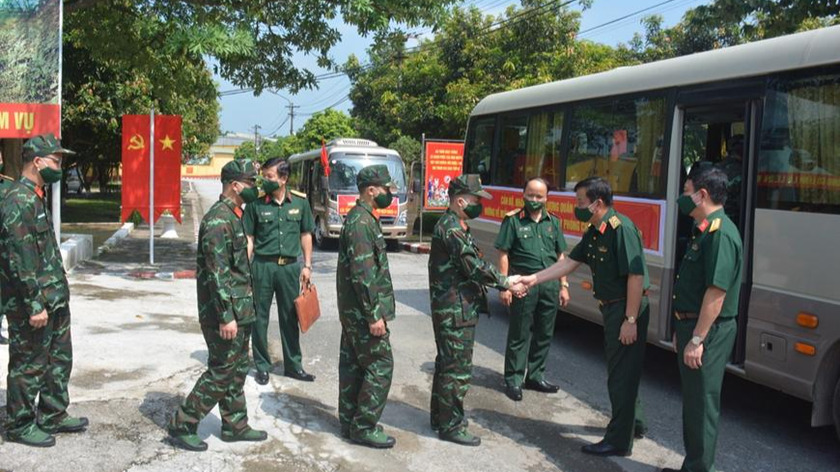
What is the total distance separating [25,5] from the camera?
9539 mm

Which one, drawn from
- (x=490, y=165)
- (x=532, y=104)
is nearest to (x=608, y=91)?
(x=532, y=104)

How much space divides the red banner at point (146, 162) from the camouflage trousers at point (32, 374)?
8314mm

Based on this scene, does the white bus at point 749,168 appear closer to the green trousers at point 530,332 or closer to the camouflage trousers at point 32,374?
the green trousers at point 530,332

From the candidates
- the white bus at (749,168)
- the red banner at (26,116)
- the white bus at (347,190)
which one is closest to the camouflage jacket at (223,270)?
the white bus at (749,168)

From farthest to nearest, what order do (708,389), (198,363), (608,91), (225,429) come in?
(608,91) < (198,363) < (225,429) < (708,389)

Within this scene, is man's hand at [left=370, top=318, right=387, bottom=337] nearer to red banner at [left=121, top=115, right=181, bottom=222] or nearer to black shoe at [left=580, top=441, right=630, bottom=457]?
black shoe at [left=580, top=441, right=630, bottom=457]

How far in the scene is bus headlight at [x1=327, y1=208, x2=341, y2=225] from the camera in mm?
16758

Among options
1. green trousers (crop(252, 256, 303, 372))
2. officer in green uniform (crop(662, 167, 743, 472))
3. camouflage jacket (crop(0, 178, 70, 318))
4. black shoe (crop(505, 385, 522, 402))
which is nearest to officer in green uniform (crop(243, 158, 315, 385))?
green trousers (crop(252, 256, 303, 372))

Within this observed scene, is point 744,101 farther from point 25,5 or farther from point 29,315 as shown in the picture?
point 25,5

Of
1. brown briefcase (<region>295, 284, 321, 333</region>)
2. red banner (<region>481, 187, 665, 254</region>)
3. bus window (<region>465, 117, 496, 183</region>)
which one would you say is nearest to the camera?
brown briefcase (<region>295, 284, 321, 333</region>)

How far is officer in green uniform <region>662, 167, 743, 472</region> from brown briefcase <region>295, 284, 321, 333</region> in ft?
9.21

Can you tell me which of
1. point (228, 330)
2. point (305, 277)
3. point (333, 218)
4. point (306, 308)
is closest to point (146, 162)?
point (333, 218)

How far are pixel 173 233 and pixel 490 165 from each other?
10.9 m

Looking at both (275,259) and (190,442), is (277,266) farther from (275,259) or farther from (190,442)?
(190,442)
